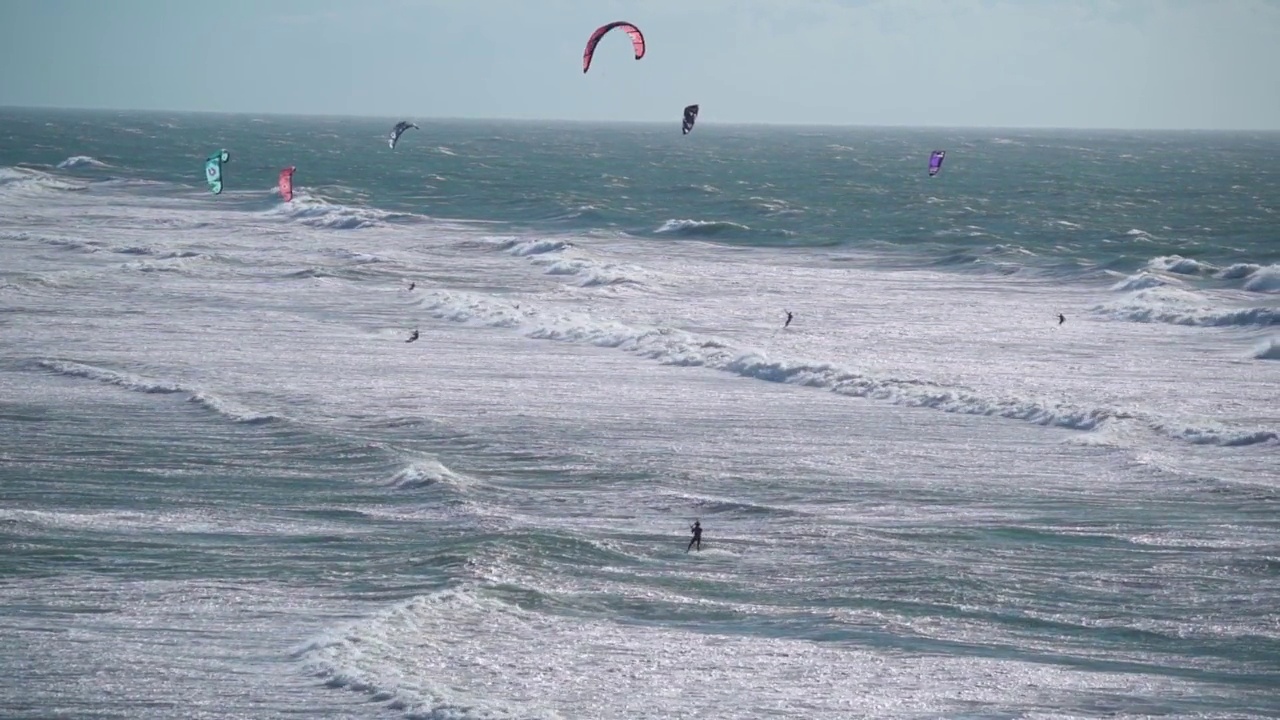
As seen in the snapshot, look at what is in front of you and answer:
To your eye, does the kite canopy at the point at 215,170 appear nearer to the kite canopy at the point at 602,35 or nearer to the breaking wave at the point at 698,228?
the kite canopy at the point at 602,35

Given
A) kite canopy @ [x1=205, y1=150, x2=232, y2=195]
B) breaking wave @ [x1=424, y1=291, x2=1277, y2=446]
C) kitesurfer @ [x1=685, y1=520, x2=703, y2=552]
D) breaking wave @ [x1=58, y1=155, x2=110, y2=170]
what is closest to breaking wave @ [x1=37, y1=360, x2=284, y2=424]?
kitesurfer @ [x1=685, y1=520, x2=703, y2=552]

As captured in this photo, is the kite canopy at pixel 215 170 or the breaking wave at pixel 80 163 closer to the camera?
the kite canopy at pixel 215 170

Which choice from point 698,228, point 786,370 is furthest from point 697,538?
point 698,228

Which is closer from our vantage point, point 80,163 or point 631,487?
point 631,487

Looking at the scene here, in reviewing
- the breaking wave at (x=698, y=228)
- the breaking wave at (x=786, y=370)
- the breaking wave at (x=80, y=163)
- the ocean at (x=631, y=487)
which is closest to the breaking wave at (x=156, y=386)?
the ocean at (x=631, y=487)

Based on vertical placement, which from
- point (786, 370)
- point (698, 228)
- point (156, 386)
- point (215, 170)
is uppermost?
point (215, 170)

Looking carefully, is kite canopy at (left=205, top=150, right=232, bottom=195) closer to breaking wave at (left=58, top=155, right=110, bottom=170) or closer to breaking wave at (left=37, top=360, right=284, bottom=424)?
breaking wave at (left=37, top=360, right=284, bottom=424)

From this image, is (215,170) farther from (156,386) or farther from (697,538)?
(697,538)

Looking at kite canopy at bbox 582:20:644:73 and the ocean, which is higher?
kite canopy at bbox 582:20:644:73
